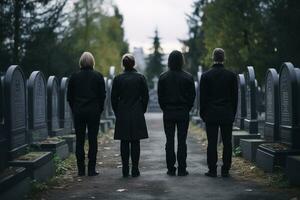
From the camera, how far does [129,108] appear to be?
8336 mm

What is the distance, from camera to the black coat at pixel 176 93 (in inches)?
327

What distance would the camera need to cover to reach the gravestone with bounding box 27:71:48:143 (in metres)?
9.85

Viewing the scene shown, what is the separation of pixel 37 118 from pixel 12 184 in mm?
4342

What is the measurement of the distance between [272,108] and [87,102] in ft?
11.3

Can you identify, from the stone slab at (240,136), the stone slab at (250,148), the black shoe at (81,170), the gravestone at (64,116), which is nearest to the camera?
the black shoe at (81,170)

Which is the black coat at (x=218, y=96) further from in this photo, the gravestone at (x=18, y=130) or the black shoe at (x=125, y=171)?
the gravestone at (x=18, y=130)

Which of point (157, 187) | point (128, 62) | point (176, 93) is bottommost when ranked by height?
point (157, 187)

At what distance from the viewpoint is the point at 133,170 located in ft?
27.6

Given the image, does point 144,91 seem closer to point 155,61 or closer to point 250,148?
point 250,148

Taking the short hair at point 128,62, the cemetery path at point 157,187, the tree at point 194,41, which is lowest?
the cemetery path at point 157,187

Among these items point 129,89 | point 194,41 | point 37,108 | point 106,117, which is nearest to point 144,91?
point 129,89

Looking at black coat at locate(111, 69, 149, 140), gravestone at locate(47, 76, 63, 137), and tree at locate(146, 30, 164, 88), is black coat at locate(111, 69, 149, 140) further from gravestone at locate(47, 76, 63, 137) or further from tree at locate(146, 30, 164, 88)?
tree at locate(146, 30, 164, 88)

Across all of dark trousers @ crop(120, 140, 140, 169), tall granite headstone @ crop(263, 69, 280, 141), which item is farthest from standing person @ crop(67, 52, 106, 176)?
tall granite headstone @ crop(263, 69, 280, 141)

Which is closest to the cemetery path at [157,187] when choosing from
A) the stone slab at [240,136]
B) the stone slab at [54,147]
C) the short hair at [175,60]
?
the stone slab at [54,147]
